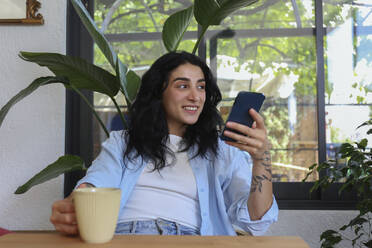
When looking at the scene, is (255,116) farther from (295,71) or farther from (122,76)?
(295,71)

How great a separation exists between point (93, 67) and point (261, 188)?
965mm

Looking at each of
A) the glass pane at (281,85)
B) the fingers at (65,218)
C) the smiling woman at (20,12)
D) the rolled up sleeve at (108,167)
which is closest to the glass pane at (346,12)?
the glass pane at (281,85)

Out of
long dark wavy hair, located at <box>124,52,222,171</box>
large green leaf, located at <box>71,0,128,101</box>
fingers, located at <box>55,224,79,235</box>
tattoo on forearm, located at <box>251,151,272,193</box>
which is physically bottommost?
fingers, located at <box>55,224,79,235</box>

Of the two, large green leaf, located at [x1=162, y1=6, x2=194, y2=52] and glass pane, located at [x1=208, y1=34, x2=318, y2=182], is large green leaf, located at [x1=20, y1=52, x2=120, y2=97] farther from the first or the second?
glass pane, located at [x1=208, y1=34, x2=318, y2=182]

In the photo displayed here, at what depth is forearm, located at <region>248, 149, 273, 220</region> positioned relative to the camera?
100cm

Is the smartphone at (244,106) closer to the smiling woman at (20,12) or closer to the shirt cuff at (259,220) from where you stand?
the shirt cuff at (259,220)

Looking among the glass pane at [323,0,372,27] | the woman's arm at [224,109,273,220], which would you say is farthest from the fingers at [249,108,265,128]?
the glass pane at [323,0,372,27]

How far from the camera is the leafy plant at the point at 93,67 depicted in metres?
1.60

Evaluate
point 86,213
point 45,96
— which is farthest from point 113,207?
point 45,96

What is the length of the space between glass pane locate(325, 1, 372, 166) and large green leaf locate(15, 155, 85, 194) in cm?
139

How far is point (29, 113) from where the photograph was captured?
6.80 ft

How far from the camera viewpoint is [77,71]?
1657 millimetres

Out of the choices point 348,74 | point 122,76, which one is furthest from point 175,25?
point 348,74

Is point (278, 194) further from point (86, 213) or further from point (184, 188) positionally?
point (86, 213)
